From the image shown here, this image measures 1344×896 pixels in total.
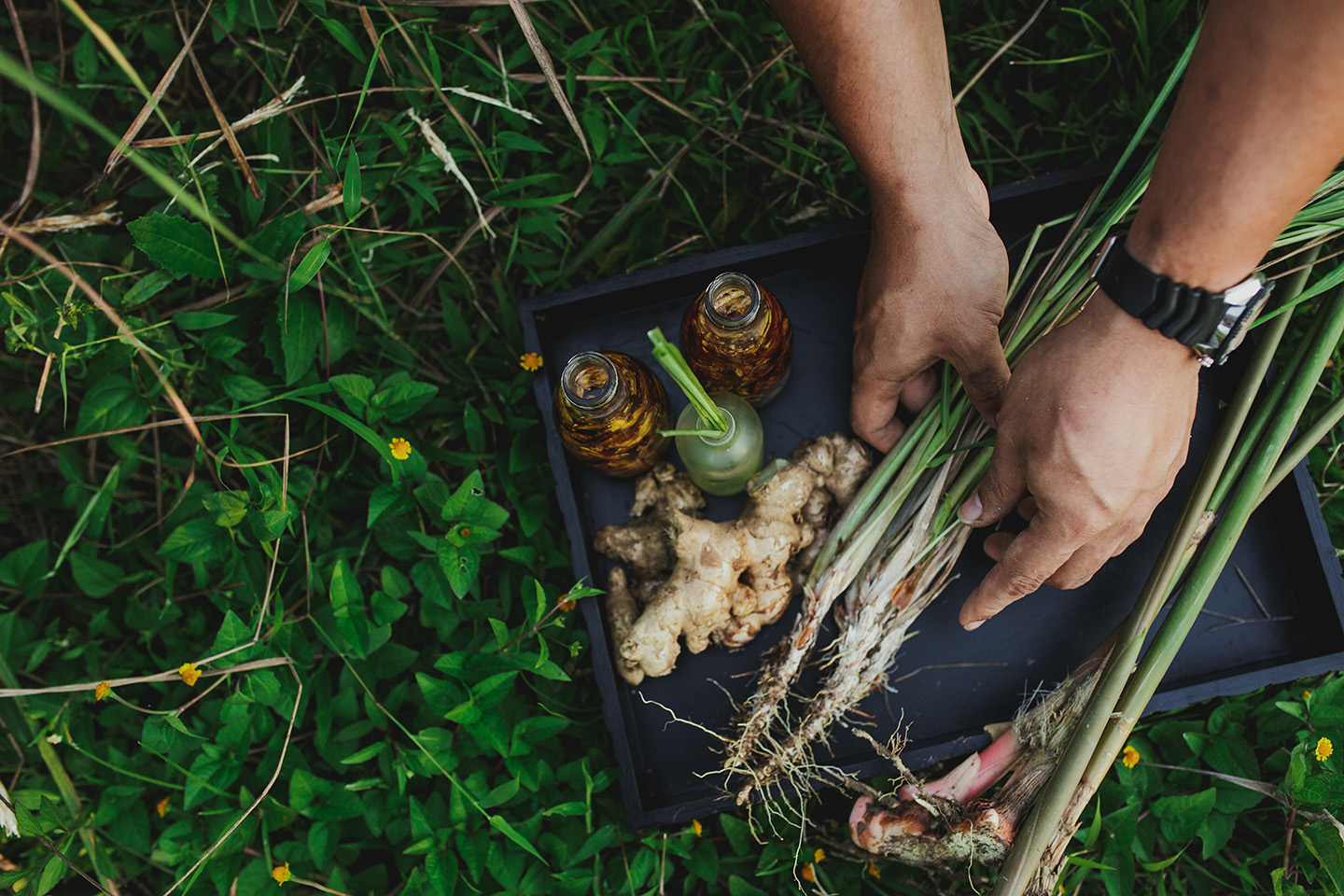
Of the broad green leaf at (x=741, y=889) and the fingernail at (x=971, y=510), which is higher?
the fingernail at (x=971, y=510)

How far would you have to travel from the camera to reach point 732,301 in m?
1.28

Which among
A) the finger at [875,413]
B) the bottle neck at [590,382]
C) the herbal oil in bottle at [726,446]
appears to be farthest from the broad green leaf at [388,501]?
the finger at [875,413]

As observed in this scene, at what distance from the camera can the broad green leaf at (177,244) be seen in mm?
1367

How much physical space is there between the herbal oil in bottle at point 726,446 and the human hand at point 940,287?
26cm

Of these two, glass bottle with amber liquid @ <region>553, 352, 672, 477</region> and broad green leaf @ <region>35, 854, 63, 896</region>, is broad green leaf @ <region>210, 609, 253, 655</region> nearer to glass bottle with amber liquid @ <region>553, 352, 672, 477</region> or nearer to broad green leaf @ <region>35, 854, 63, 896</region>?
broad green leaf @ <region>35, 854, 63, 896</region>

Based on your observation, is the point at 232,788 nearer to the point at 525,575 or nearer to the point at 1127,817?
the point at 525,575

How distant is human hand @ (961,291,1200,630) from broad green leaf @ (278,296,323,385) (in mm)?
1357

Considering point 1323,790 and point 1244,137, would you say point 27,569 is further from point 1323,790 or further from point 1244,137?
point 1323,790

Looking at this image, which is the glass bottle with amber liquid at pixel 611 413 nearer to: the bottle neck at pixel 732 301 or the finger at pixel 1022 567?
the bottle neck at pixel 732 301

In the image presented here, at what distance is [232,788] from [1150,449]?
183cm

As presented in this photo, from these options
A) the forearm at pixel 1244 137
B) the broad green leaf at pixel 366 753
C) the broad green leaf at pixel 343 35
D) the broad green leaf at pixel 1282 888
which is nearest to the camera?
the forearm at pixel 1244 137

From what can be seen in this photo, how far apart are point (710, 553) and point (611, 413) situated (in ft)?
1.15

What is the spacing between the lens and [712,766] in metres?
1.50

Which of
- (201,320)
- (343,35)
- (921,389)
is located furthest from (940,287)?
(201,320)
